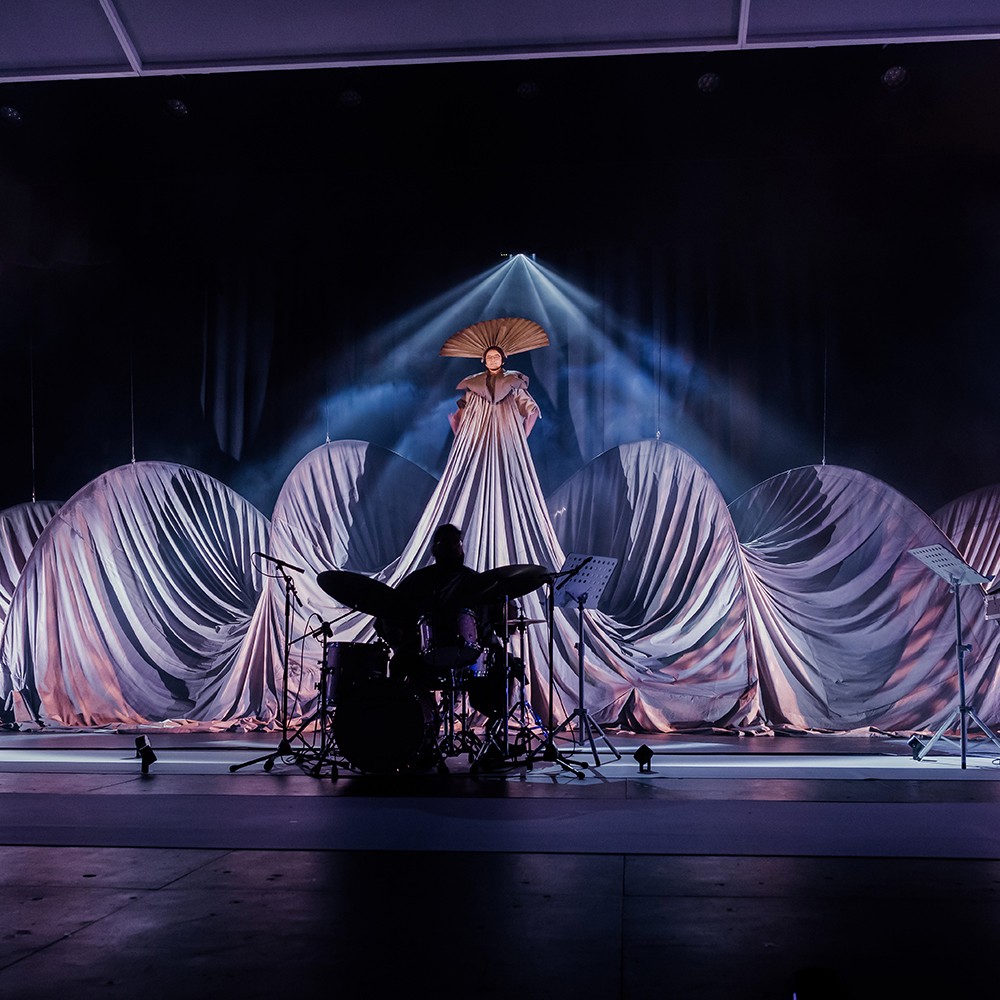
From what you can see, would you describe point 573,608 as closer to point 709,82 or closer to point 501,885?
point 709,82

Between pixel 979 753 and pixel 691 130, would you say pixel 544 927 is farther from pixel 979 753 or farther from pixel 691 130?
pixel 691 130

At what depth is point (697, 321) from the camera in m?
7.28

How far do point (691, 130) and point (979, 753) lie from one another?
160 inches

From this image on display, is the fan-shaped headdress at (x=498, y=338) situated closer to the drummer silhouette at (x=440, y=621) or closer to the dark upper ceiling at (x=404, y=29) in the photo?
the drummer silhouette at (x=440, y=621)

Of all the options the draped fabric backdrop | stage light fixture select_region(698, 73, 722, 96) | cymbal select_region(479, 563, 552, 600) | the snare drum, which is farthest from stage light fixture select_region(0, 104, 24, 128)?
cymbal select_region(479, 563, 552, 600)

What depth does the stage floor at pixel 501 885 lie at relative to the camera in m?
1.86

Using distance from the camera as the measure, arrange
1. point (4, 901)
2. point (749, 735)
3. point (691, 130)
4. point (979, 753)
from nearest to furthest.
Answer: point (4, 901) → point (979, 753) → point (749, 735) → point (691, 130)

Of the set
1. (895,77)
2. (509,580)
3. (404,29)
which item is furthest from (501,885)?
(895,77)

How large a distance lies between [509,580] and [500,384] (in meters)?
3.01

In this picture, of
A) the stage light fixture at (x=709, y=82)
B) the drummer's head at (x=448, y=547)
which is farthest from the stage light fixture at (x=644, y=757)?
the stage light fixture at (x=709, y=82)

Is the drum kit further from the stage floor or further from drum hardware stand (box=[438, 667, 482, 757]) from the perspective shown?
the stage floor

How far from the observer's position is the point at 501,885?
8.29ft

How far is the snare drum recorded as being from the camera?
4.48 metres

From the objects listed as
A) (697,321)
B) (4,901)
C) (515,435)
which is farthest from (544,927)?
(697,321)
